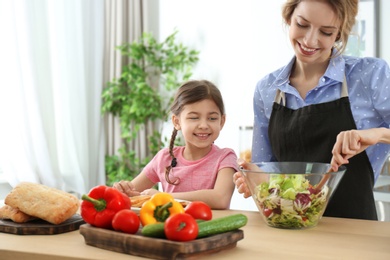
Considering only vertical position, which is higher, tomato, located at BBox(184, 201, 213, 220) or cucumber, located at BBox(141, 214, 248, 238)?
tomato, located at BBox(184, 201, 213, 220)

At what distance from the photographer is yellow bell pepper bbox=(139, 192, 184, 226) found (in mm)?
1627

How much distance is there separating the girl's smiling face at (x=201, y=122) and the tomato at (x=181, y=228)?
43.1 inches

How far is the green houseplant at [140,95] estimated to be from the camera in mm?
5207

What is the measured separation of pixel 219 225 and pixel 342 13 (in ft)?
3.37

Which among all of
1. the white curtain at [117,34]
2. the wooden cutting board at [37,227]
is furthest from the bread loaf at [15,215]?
the white curtain at [117,34]

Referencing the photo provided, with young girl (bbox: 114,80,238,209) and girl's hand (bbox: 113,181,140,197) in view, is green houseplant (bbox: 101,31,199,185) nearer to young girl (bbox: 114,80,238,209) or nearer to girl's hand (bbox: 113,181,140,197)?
young girl (bbox: 114,80,238,209)

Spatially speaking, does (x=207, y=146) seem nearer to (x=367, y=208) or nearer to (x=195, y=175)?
(x=195, y=175)

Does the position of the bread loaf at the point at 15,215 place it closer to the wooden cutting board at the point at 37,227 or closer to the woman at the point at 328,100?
the wooden cutting board at the point at 37,227

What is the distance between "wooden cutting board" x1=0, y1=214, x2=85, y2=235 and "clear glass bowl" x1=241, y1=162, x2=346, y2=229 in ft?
2.03

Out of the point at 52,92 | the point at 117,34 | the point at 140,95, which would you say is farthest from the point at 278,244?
the point at 117,34

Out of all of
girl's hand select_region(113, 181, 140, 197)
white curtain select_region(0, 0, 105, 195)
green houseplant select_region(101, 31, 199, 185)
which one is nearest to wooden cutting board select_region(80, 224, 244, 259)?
girl's hand select_region(113, 181, 140, 197)

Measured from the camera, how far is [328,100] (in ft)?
7.53

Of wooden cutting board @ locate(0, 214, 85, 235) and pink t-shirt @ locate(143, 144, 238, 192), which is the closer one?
wooden cutting board @ locate(0, 214, 85, 235)

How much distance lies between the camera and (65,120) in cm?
483
